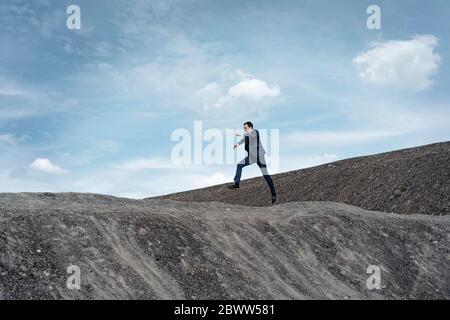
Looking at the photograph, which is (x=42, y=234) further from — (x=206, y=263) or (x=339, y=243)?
(x=339, y=243)

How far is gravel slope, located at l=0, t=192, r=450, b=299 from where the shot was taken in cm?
1015

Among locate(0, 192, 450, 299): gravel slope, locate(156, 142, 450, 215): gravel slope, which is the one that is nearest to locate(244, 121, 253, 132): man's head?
locate(0, 192, 450, 299): gravel slope

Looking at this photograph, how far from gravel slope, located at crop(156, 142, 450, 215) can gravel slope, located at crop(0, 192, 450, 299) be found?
30.5 ft

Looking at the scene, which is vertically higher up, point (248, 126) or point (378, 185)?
point (248, 126)

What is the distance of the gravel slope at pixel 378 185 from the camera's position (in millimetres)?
25578

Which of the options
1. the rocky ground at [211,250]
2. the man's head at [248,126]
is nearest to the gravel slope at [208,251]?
the rocky ground at [211,250]

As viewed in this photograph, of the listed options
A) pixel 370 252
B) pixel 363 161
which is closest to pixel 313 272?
pixel 370 252

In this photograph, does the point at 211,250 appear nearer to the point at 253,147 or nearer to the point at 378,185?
the point at 253,147

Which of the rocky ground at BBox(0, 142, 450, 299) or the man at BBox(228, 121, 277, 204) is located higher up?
the man at BBox(228, 121, 277, 204)

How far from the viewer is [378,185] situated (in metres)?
29.2

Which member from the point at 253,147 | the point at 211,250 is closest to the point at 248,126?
the point at 253,147

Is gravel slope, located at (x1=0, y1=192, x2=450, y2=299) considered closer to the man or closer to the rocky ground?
the rocky ground

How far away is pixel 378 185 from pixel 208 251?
1970 cm
